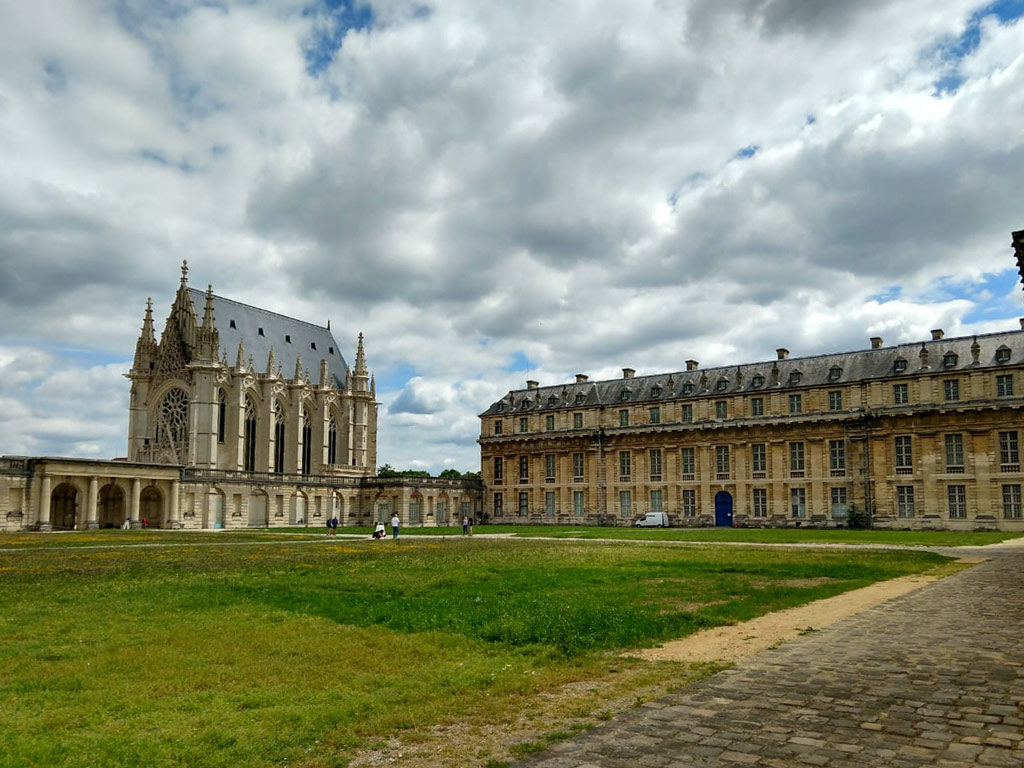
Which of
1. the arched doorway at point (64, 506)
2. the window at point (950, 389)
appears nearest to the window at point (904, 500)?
the window at point (950, 389)

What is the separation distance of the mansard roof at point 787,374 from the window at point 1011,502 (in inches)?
349

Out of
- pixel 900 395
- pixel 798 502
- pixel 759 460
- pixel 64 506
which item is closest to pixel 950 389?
pixel 900 395

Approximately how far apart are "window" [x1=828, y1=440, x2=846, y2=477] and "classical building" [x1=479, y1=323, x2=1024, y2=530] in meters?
0.10

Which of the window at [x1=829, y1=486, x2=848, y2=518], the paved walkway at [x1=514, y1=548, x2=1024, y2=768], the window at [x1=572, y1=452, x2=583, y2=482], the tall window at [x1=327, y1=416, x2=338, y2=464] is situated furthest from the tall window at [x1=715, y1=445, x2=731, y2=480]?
the paved walkway at [x1=514, y1=548, x2=1024, y2=768]

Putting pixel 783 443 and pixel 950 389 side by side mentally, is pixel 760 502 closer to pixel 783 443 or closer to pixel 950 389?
pixel 783 443

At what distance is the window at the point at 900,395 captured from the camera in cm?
6103

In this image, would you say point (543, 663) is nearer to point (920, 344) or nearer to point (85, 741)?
point (85, 741)

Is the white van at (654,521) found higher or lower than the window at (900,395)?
lower

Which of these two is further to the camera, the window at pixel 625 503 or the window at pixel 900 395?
the window at pixel 625 503

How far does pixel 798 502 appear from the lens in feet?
214

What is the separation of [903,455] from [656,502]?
2139cm

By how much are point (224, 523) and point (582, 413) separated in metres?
34.5

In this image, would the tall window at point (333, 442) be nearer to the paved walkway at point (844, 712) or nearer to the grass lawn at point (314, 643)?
the grass lawn at point (314, 643)

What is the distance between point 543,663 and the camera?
431 inches
